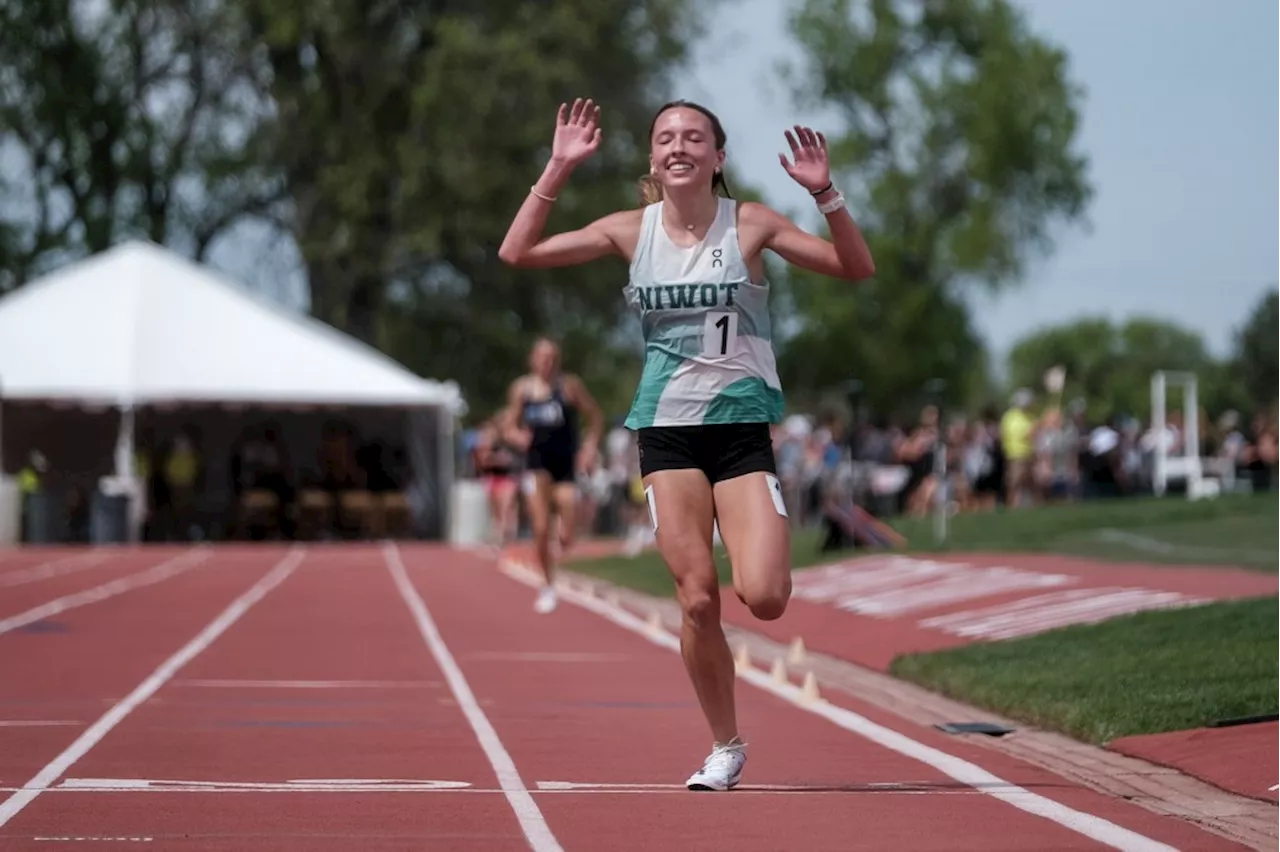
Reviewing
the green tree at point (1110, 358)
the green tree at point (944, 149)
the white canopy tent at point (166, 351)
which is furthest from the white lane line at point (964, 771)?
the green tree at point (1110, 358)

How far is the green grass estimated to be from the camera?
10633 millimetres

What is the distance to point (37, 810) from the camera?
7.79 m

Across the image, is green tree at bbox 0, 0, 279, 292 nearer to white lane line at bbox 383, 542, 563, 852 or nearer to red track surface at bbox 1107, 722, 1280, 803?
white lane line at bbox 383, 542, 563, 852

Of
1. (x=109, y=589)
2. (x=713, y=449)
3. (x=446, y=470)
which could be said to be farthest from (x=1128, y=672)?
(x=446, y=470)

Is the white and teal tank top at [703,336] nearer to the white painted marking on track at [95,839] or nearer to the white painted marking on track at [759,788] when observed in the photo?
the white painted marking on track at [759,788]

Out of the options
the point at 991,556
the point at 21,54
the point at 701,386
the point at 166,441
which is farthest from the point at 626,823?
the point at 21,54

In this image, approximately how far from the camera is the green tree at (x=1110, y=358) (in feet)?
454

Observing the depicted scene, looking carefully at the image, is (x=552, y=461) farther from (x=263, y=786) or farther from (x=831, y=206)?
(x=831, y=206)

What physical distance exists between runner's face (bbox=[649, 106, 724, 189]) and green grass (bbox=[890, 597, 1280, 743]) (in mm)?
3666

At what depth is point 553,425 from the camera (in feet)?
62.4

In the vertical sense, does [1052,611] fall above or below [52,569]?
above

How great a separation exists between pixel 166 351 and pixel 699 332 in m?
29.4

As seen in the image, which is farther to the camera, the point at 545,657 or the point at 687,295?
the point at 545,657

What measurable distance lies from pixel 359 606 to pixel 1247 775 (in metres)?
12.6
